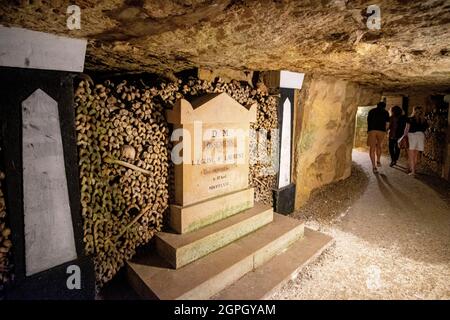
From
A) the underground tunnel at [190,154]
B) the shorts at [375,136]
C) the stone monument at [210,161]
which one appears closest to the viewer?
the underground tunnel at [190,154]

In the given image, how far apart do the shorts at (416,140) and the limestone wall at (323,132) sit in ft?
5.93

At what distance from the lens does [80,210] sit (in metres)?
2.85

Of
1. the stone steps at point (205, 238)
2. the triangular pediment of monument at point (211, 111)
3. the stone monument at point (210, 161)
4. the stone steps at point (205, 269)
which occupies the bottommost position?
the stone steps at point (205, 269)

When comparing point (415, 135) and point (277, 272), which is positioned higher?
point (415, 135)

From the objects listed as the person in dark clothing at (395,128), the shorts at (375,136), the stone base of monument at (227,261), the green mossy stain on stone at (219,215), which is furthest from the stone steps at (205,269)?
the person in dark clothing at (395,128)

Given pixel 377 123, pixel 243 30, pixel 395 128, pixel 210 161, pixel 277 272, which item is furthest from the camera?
pixel 395 128

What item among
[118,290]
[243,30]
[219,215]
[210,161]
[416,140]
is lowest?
[118,290]

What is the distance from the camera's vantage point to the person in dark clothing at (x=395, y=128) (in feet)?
27.0

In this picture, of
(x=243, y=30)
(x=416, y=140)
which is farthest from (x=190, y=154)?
(x=416, y=140)

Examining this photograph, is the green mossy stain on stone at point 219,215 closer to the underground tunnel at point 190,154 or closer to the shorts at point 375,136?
the underground tunnel at point 190,154

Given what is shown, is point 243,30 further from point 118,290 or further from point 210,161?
point 118,290

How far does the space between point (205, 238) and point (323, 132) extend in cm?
407

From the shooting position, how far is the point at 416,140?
7535 mm
